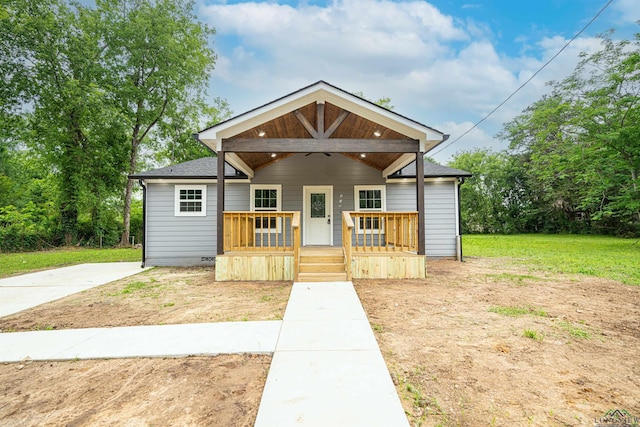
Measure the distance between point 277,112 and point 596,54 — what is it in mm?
17921

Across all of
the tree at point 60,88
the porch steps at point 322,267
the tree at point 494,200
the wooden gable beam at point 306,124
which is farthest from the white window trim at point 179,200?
the tree at point 494,200

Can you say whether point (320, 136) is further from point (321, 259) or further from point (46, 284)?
point (46, 284)

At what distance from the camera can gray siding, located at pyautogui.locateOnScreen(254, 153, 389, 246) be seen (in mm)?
8516

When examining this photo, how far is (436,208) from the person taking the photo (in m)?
8.74

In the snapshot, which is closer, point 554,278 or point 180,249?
point 554,278

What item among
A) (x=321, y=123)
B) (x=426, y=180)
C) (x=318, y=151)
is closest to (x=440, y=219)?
(x=426, y=180)

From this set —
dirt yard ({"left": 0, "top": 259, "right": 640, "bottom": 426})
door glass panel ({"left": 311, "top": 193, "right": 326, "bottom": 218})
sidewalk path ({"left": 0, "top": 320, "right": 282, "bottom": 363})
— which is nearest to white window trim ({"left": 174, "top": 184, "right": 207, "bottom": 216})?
door glass panel ({"left": 311, "top": 193, "right": 326, "bottom": 218})

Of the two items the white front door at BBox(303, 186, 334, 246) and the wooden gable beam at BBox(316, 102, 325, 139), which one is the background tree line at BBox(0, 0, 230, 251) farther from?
the wooden gable beam at BBox(316, 102, 325, 139)

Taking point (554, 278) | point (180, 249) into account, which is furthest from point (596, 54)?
point (180, 249)

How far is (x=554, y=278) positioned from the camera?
5.78 m

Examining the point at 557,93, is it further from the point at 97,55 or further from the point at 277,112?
the point at 97,55

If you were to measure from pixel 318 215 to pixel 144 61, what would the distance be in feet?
50.9

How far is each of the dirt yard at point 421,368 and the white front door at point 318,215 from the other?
13.6 feet

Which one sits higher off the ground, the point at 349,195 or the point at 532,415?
the point at 349,195
